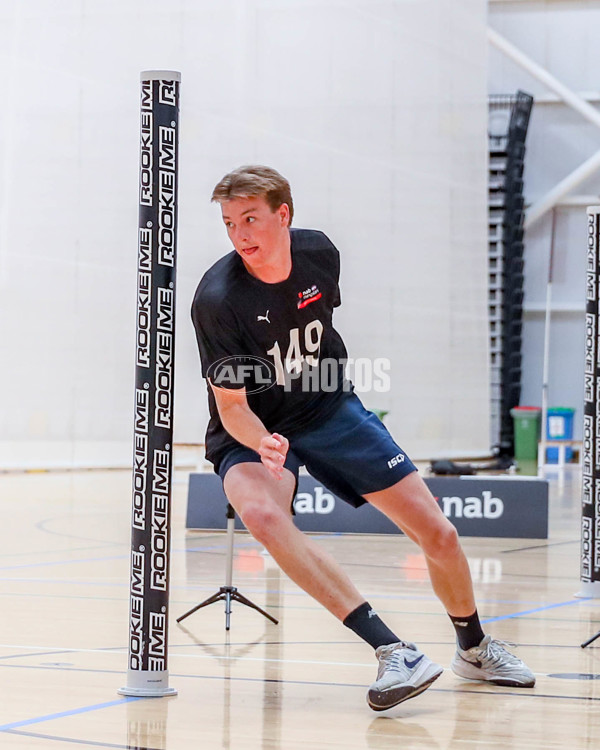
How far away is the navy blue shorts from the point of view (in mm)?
3986

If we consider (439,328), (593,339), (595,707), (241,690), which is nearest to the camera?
(595,707)

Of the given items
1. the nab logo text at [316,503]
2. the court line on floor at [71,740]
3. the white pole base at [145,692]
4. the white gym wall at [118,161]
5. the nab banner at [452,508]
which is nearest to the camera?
the court line on floor at [71,740]

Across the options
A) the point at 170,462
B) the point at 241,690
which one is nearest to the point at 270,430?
the point at 170,462

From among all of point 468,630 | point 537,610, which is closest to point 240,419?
point 468,630

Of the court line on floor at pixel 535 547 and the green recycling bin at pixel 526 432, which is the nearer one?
the court line on floor at pixel 535 547

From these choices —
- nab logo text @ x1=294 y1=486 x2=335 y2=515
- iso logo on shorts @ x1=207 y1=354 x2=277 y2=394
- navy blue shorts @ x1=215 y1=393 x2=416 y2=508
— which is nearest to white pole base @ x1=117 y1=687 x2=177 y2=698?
navy blue shorts @ x1=215 y1=393 x2=416 y2=508

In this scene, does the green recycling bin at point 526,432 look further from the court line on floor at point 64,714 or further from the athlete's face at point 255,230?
the court line on floor at point 64,714

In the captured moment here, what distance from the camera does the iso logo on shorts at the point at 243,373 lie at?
3.88 m

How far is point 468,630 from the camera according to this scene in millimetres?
4332

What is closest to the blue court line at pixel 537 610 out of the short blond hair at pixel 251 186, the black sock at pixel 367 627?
the black sock at pixel 367 627

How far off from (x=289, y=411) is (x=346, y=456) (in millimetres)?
233

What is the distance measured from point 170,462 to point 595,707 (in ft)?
5.01

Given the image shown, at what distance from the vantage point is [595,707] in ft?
12.9

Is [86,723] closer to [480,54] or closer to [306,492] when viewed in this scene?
[306,492]
